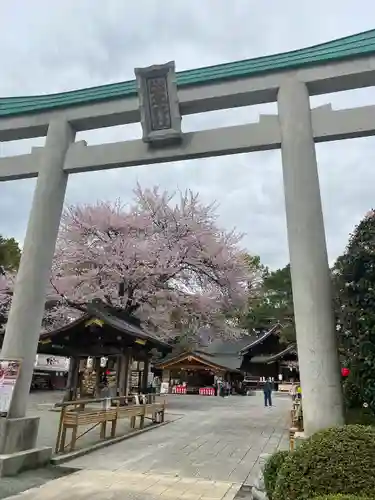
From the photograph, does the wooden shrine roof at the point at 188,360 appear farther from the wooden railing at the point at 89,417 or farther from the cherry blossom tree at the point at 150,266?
the wooden railing at the point at 89,417

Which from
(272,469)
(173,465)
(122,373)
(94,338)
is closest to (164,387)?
(122,373)

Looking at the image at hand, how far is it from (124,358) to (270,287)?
34957 millimetres

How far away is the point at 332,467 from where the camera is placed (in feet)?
11.6

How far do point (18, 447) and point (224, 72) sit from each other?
23.4ft

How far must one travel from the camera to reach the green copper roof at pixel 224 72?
6922 mm

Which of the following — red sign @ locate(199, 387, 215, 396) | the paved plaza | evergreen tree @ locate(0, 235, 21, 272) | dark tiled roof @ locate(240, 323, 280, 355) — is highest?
evergreen tree @ locate(0, 235, 21, 272)

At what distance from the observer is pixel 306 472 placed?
359 cm

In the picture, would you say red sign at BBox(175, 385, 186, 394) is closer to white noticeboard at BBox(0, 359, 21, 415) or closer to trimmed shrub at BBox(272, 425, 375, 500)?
white noticeboard at BBox(0, 359, 21, 415)

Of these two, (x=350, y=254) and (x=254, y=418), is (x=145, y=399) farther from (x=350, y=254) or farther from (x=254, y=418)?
(x=350, y=254)

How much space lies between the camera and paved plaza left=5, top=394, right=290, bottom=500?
5.86 metres

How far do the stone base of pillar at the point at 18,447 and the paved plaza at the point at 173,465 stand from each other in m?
0.65

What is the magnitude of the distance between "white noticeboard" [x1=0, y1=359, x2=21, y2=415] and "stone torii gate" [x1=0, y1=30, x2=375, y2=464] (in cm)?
17

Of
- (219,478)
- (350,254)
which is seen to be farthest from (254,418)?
(350,254)

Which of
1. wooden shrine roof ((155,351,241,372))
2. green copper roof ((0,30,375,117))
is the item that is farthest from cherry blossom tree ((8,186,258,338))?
green copper roof ((0,30,375,117))
